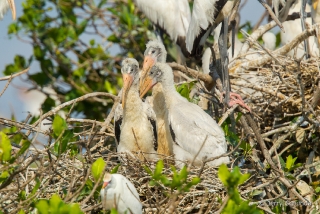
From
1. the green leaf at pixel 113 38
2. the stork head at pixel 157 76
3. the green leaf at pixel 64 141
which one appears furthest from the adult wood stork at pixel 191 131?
the green leaf at pixel 113 38

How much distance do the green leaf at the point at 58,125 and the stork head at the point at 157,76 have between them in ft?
4.59

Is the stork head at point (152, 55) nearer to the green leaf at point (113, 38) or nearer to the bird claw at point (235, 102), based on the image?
the bird claw at point (235, 102)

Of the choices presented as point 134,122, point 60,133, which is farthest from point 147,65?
point 60,133

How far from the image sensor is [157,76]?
4973 millimetres

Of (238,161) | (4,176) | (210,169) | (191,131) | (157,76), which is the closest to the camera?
(4,176)

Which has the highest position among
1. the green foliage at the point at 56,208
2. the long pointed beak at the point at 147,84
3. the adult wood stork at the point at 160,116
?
the green foliage at the point at 56,208

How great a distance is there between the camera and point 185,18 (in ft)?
24.3

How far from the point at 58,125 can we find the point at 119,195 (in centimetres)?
50

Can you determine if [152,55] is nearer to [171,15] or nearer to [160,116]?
[160,116]

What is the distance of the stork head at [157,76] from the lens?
4.92 meters

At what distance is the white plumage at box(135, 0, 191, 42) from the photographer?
7316mm

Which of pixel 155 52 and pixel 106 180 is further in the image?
pixel 155 52

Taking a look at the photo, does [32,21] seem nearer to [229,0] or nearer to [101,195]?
[229,0]

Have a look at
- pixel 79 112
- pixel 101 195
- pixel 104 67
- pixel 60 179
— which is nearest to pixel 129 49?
pixel 104 67
